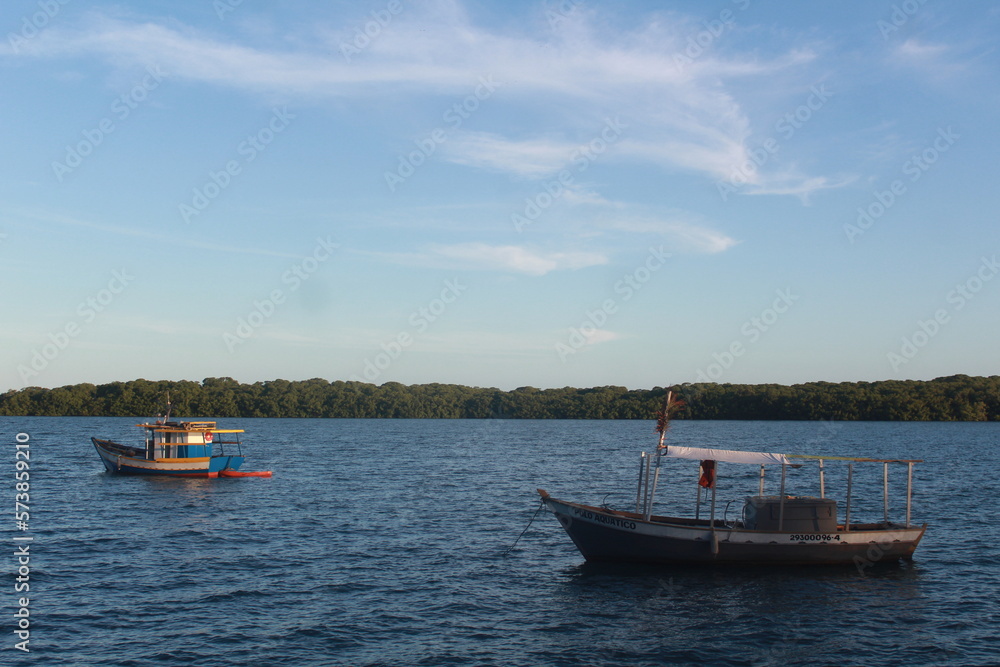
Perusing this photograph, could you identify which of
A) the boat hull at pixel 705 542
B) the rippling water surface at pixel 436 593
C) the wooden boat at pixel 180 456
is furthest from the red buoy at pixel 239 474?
the boat hull at pixel 705 542

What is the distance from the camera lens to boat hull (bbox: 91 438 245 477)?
73.6 meters

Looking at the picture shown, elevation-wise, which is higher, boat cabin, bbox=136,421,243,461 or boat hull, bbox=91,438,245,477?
boat cabin, bbox=136,421,243,461

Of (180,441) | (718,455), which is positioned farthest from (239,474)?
(718,455)

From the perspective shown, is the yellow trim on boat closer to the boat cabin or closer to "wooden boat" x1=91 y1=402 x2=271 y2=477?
"wooden boat" x1=91 y1=402 x2=271 y2=477

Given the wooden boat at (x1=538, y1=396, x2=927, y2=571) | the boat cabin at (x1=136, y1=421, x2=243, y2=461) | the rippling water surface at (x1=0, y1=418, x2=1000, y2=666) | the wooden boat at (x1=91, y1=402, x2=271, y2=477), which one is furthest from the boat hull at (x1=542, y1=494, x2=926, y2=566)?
the boat cabin at (x1=136, y1=421, x2=243, y2=461)

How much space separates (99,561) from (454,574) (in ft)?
58.1

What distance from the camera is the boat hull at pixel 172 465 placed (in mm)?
73625

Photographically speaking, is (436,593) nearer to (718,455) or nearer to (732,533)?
(732,533)

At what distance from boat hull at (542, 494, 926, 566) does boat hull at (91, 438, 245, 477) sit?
1892 inches

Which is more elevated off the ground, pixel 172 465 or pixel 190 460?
pixel 190 460

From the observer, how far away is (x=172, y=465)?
73562 mm

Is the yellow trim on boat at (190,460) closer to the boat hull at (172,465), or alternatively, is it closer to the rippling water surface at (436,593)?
the boat hull at (172,465)

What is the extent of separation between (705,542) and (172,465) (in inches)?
2198

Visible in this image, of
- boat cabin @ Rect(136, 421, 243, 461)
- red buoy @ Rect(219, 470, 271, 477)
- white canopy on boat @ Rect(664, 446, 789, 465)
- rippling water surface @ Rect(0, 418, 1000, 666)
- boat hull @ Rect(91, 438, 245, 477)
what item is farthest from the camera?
red buoy @ Rect(219, 470, 271, 477)
